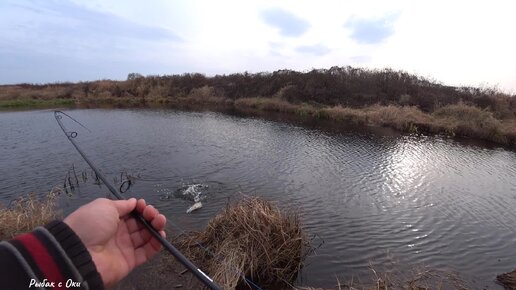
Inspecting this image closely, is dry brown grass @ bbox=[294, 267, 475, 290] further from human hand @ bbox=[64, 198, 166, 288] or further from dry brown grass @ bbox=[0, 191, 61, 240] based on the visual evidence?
dry brown grass @ bbox=[0, 191, 61, 240]

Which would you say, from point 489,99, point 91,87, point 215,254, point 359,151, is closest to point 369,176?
point 359,151

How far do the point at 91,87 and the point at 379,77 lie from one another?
50219 mm

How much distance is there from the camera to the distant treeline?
42562 mm

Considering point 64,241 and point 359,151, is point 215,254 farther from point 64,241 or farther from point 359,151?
point 359,151

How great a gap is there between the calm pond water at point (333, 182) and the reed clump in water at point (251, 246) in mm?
952

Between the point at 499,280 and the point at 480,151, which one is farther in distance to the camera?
the point at 480,151

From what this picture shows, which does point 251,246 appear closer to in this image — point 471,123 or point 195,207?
point 195,207

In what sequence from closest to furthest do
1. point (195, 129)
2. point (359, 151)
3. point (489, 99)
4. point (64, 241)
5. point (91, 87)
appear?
point (64, 241)
point (359, 151)
point (195, 129)
point (489, 99)
point (91, 87)

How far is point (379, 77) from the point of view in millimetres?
50344

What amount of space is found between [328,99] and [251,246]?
41191 mm

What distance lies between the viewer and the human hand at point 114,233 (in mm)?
1976

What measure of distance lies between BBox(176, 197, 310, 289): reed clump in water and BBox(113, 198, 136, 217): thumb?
5.42 m

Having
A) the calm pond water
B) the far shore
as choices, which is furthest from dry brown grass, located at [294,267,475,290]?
the far shore

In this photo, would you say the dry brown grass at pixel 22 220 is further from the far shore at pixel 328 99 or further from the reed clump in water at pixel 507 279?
the far shore at pixel 328 99
